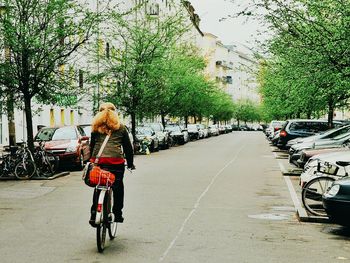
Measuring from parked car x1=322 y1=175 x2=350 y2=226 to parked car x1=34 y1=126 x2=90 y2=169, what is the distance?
550 inches

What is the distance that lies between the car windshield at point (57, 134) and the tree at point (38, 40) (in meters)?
3.26

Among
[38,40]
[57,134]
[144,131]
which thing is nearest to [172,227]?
[38,40]

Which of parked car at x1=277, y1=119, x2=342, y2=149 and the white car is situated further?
parked car at x1=277, y1=119, x2=342, y2=149

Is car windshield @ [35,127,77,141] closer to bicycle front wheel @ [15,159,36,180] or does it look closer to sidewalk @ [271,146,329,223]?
bicycle front wheel @ [15,159,36,180]

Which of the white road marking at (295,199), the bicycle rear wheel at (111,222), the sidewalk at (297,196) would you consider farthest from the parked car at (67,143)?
the bicycle rear wheel at (111,222)

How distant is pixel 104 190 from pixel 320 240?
10.4ft

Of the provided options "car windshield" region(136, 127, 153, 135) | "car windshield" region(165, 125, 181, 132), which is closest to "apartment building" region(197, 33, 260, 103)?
"car windshield" region(165, 125, 181, 132)

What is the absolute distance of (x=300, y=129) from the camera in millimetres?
32562

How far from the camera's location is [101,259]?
25.6ft

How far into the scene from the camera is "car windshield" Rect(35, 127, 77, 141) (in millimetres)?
23984

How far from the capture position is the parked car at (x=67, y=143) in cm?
2278

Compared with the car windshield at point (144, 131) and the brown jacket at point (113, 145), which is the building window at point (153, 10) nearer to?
the car windshield at point (144, 131)

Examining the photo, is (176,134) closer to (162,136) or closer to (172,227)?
(162,136)

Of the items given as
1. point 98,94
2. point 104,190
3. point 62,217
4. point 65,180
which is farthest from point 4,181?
point 98,94
